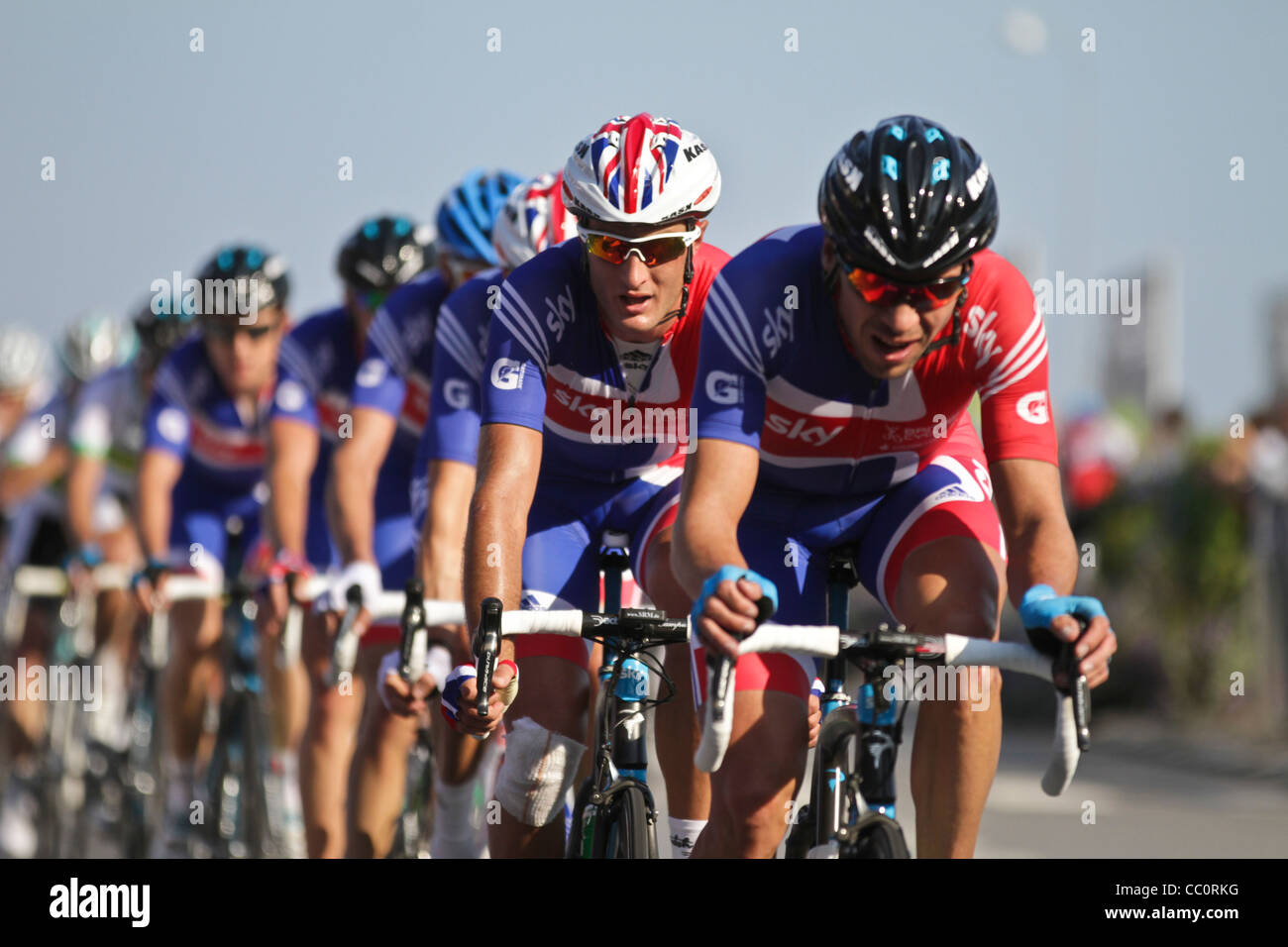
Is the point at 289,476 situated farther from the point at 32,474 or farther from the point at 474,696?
the point at 32,474

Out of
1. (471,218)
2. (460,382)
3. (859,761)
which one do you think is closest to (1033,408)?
(859,761)

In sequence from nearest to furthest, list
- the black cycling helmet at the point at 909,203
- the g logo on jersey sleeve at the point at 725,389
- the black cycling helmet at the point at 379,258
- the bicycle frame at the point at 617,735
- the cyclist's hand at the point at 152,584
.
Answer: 1. the black cycling helmet at the point at 909,203
2. the g logo on jersey sleeve at the point at 725,389
3. the bicycle frame at the point at 617,735
4. the cyclist's hand at the point at 152,584
5. the black cycling helmet at the point at 379,258

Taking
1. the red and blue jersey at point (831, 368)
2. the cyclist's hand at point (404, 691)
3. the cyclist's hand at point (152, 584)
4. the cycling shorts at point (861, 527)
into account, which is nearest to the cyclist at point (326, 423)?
the cyclist's hand at point (152, 584)

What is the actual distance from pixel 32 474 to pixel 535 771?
851 cm

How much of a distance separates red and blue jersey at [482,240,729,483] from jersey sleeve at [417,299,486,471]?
488 mm

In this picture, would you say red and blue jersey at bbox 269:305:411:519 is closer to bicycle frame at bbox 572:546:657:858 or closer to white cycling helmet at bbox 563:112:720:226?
white cycling helmet at bbox 563:112:720:226

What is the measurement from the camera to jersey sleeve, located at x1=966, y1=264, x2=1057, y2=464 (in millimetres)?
4453

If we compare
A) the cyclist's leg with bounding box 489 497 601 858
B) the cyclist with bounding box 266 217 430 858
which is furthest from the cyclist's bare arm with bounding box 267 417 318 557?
the cyclist's leg with bounding box 489 497 601 858

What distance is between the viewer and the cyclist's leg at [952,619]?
14.4 feet

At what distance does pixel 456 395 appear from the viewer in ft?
19.5

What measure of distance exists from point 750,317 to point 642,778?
1196mm

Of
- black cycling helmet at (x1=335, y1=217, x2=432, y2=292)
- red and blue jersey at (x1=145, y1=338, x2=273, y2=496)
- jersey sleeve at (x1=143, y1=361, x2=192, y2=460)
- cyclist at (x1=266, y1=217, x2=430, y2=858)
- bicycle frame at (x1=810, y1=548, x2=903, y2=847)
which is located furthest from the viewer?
jersey sleeve at (x1=143, y1=361, x2=192, y2=460)

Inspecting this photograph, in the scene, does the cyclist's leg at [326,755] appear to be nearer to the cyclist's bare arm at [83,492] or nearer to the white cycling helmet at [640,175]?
the white cycling helmet at [640,175]
